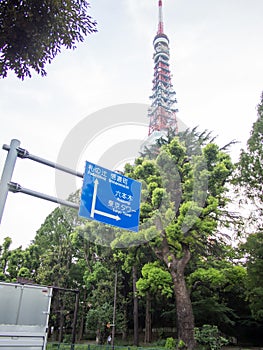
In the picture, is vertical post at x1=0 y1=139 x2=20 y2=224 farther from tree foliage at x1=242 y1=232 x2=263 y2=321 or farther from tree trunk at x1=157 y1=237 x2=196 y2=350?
tree foliage at x1=242 y1=232 x2=263 y2=321

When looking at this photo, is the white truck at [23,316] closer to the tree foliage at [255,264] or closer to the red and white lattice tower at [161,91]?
the tree foliage at [255,264]

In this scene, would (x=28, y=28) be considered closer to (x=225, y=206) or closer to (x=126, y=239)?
(x=126, y=239)

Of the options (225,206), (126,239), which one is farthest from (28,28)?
(225,206)

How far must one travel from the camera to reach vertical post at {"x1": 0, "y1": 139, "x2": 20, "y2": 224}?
415 centimetres

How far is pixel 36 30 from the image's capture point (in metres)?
4.25

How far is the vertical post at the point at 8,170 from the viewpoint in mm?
4148

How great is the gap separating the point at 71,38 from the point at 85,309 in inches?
862

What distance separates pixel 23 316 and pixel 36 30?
517 centimetres

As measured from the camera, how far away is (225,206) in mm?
13664

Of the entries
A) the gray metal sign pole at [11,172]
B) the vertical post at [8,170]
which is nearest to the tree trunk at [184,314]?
the gray metal sign pole at [11,172]

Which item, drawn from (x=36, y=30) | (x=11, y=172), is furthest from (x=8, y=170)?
(x=36, y=30)

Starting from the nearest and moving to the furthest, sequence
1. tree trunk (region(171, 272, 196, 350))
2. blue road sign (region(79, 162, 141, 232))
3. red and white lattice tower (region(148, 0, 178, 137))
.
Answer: blue road sign (region(79, 162, 141, 232)) → tree trunk (region(171, 272, 196, 350)) → red and white lattice tower (region(148, 0, 178, 137))

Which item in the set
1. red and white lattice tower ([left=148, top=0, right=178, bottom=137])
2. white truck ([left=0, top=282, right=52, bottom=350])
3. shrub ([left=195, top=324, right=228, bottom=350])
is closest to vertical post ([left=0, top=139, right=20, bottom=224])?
white truck ([left=0, top=282, right=52, bottom=350])

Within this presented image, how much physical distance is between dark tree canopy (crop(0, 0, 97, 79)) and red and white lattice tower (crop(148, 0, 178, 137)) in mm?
39132
